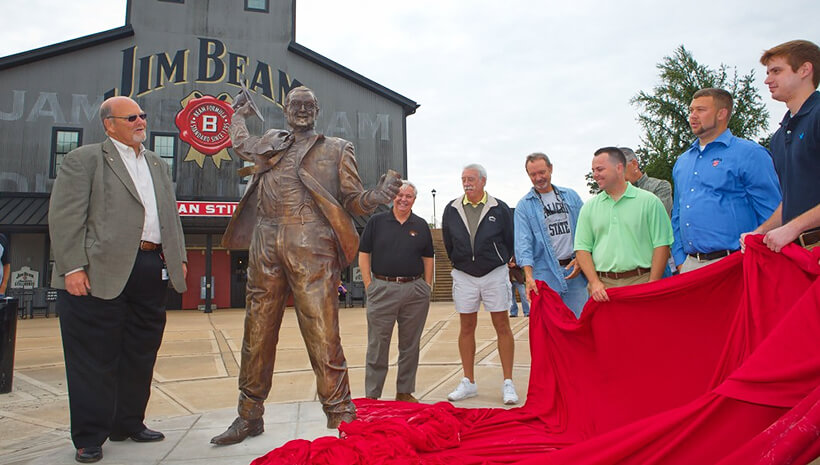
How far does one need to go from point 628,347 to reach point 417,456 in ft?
5.15

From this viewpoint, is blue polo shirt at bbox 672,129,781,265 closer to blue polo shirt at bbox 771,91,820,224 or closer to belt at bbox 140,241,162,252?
blue polo shirt at bbox 771,91,820,224

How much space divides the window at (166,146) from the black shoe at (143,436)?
16813mm

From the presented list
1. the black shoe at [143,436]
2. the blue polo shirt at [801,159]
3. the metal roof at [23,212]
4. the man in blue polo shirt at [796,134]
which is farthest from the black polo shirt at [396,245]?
the metal roof at [23,212]

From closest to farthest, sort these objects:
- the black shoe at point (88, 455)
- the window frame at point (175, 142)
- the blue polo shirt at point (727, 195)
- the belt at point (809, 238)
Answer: the belt at point (809, 238) → the black shoe at point (88, 455) → the blue polo shirt at point (727, 195) → the window frame at point (175, 142)

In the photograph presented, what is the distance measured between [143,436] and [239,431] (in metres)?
0.74

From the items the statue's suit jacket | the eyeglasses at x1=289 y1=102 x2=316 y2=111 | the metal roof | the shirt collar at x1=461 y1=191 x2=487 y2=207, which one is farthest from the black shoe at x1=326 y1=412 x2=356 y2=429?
the metal roof

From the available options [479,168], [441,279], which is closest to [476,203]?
[479,168]

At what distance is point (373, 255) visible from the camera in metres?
4.99

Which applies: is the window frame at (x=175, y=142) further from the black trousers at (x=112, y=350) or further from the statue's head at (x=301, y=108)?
the statue's head at (x=301, y=108)

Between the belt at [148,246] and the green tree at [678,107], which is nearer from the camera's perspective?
the belt at [148,246]

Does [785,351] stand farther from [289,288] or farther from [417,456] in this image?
[289,288]

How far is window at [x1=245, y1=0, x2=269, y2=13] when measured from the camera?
19.9m

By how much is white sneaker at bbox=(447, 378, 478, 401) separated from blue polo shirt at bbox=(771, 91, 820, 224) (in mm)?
2943

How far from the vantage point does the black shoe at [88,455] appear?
3137mm
